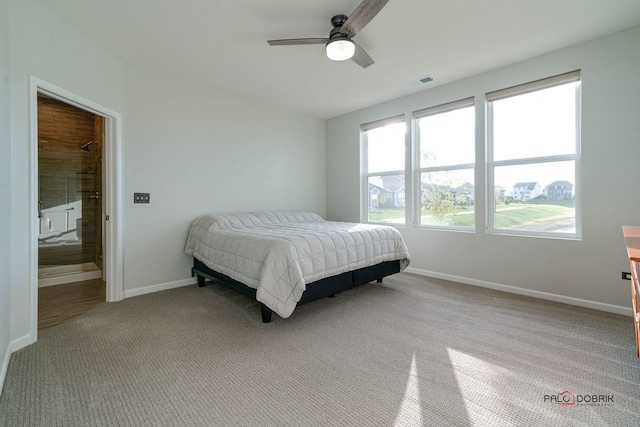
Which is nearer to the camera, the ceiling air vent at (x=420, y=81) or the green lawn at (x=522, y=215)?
the green lawn at (x=522, y=215)

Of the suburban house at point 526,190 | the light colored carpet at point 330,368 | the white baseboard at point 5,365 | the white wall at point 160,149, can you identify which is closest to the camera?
the light colored carpet at point 330,368

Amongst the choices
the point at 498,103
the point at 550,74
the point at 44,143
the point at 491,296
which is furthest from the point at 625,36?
the point at 44,143

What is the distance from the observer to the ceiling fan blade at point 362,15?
1.80 meters

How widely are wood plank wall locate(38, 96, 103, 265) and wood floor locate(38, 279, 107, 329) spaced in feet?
2.25

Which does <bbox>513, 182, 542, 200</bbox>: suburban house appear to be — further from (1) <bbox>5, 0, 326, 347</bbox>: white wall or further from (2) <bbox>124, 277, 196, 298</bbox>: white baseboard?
(2) <bbox>124, 277, 196, 298</bbox>: white baseboard

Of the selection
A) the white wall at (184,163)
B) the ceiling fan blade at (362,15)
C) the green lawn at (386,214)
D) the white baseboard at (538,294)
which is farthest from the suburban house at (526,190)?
the white wall at (184,163)

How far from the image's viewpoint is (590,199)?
2754mm

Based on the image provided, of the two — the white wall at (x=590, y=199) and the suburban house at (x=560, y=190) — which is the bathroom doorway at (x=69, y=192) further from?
the suburban house at (x=560, y=190)

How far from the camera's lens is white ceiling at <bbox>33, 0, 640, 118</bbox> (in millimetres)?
2217

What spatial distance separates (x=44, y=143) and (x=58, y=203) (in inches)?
34.0

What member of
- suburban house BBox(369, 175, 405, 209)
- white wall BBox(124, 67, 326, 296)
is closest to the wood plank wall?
white wall BBox(124, 67, 326, 296)

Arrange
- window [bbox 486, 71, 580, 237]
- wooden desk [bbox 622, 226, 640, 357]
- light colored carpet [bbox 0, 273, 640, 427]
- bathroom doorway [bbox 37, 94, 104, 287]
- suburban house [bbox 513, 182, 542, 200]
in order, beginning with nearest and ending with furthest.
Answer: wooden desk [bbox 622, 226, 640, 357], light colored carpet [bbox 0, 273, 640, 427], window [bbox 486, 71, 580, 237], suburban house [bbox 513, 182, 542, 200], bathroom doorway [bbox 37, 94, 104, 287]

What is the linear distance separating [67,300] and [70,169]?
7.34 ft

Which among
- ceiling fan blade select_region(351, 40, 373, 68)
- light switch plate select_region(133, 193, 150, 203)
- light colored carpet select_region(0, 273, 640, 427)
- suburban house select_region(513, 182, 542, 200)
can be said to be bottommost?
light colored carpet select_region(0, 273, 640, 427)
